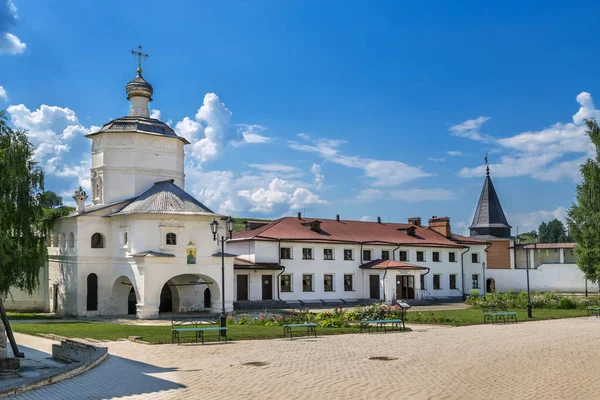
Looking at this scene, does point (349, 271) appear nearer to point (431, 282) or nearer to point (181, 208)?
point (431, 282)

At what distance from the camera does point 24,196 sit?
29109mm

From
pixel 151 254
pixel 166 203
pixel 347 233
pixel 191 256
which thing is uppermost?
pixel 166 203

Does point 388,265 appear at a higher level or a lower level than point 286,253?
lower

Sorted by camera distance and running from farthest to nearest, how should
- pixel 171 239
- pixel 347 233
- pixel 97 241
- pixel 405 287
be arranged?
pixel 347 233
pixel 405 287
pixel 97 241
pixel 171 239

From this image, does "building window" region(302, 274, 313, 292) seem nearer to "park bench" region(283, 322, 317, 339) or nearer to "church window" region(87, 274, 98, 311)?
"church window" region(87, 274, 98, 311)

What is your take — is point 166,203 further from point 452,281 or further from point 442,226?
point 442,226

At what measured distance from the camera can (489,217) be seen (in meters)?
56.7

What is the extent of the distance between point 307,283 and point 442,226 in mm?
15370

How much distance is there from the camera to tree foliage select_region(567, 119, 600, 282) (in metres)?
37.6

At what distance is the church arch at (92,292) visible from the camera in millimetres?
33375

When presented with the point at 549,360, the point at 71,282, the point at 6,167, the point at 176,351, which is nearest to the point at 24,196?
the point at 71,282

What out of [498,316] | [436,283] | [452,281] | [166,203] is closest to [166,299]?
[166,203]

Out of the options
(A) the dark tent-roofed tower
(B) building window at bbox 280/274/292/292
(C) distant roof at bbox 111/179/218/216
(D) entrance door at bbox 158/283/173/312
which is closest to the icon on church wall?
(C) distant roof at bbox 111/179/218/216

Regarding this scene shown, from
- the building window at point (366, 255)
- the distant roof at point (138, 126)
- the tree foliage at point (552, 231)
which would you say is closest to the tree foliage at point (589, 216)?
the building window at point (366, 255)
